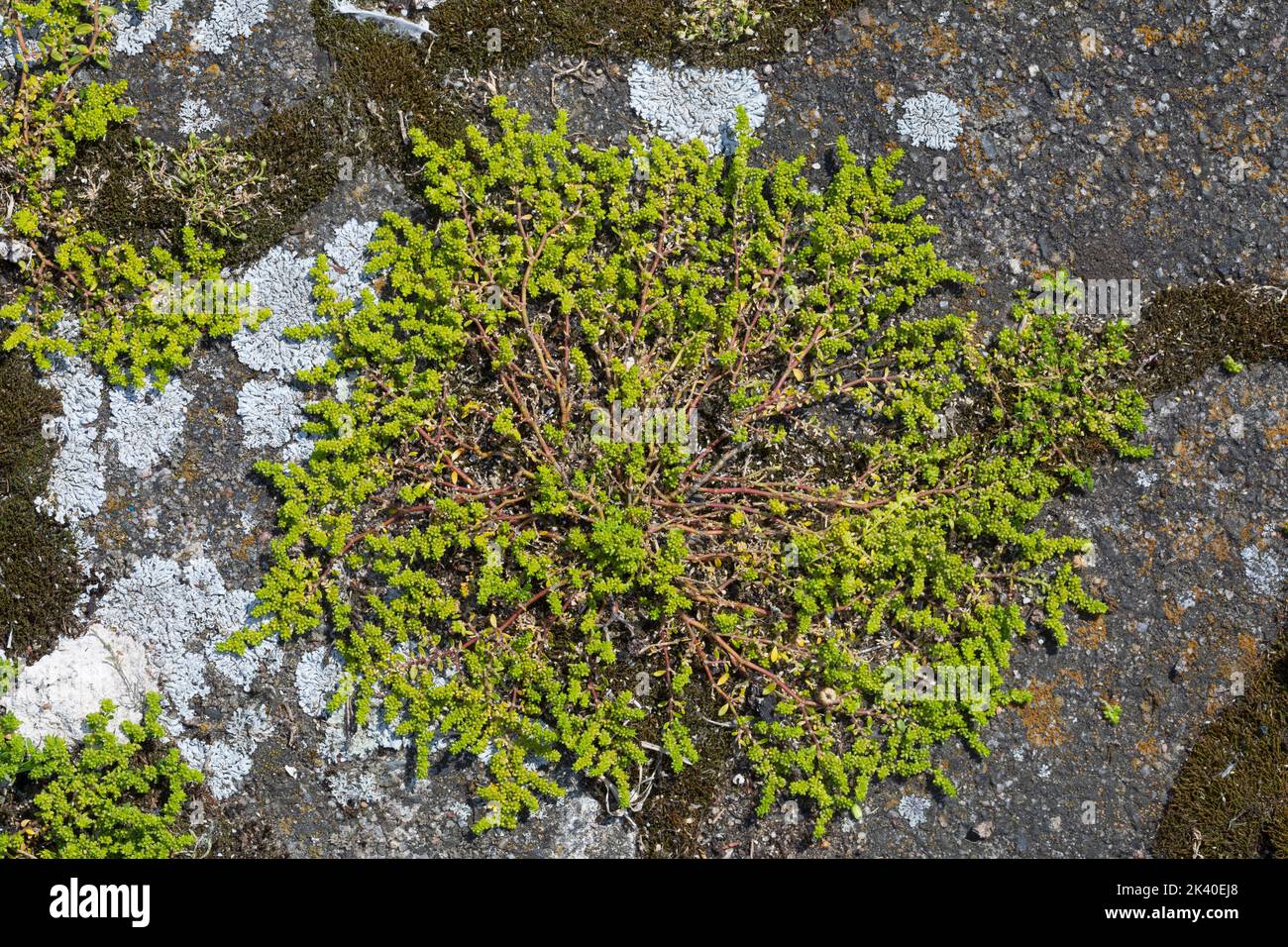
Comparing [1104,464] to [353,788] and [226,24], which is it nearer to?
[353,788]

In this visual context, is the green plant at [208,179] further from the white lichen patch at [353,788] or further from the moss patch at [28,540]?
the white lichen patch at [353,788]

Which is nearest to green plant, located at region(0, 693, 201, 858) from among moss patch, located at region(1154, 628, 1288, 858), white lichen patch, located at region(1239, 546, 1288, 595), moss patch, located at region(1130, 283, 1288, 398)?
moss patch, located at region(1154, 628, 1288, 858)

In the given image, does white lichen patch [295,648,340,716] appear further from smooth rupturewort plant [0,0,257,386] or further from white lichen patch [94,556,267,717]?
smooth rupturewort plant [0,0,257,386]

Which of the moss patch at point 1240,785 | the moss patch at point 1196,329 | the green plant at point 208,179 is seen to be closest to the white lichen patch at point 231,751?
the green plant at point 208,179

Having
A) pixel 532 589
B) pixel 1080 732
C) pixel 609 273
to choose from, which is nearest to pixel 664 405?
pixel 609 273

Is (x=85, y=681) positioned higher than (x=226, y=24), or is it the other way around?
(x=226, y=24)

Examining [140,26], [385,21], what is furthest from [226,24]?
[385,21]
